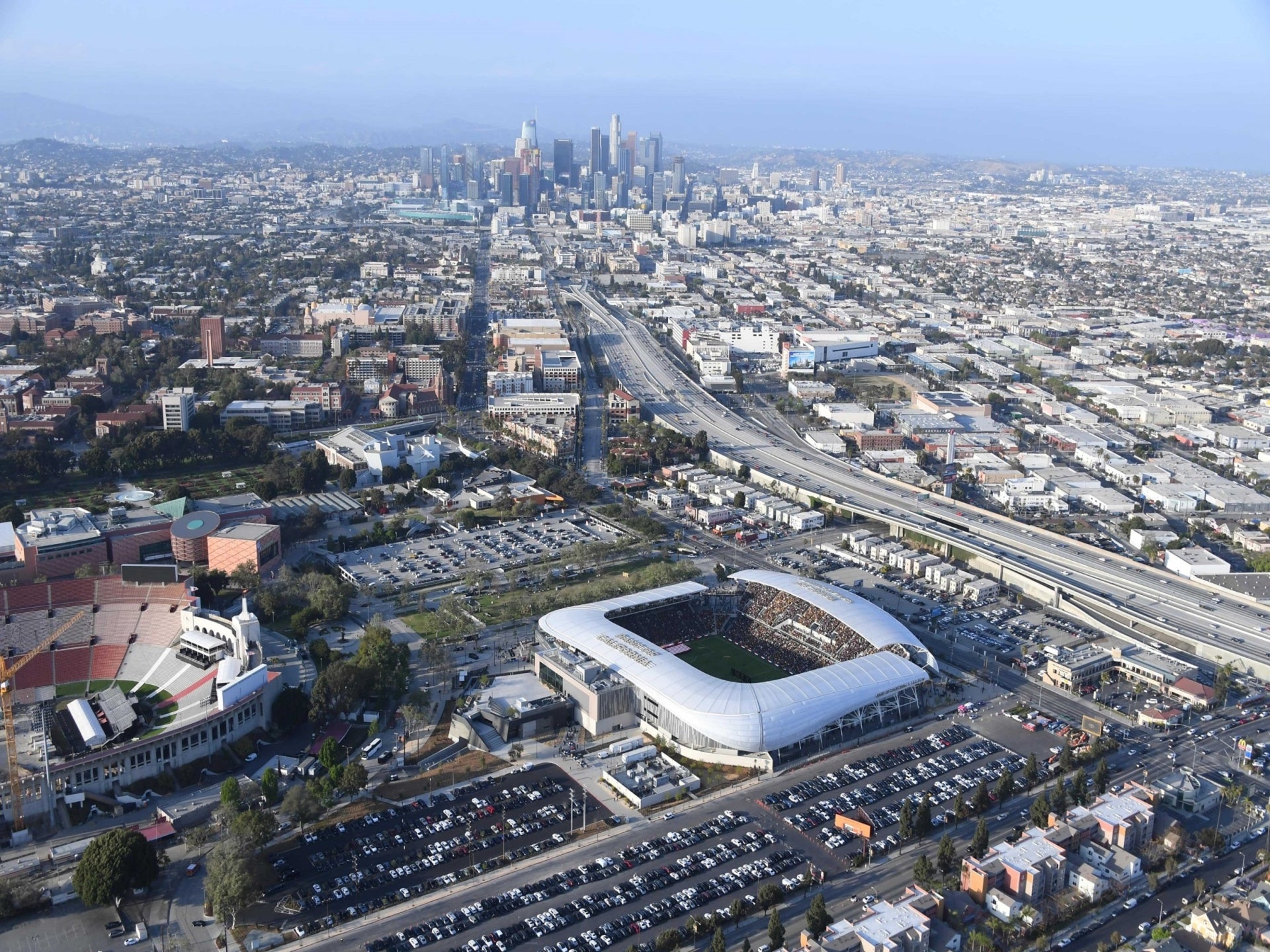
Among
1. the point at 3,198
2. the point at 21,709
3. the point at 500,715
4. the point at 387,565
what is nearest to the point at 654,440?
the point at 387,565

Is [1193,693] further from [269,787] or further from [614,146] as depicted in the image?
[614,146]

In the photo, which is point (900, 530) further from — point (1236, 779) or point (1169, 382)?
point (1169, 382)

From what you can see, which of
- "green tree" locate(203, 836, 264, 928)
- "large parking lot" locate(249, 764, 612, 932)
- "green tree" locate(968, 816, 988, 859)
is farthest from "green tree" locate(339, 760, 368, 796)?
"green tree" locate(968, 816, 988, 859)

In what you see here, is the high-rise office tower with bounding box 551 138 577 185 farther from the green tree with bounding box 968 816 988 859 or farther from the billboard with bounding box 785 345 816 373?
the green tree with bounding box 968 816 988 859

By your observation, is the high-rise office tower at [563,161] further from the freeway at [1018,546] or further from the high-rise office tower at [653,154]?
the freeway at [1018,546]

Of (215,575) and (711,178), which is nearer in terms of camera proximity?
(215,575)

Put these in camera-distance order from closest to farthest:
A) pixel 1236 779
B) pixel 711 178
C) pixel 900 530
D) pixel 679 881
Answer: pixel 679 881 → pixel 1236 779 → pixel 900 530 → pixel 711 178

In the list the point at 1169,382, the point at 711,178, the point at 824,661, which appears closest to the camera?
the point at 824,661

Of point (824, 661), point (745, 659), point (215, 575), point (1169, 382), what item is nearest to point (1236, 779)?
point (824, 661)
